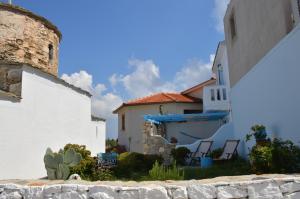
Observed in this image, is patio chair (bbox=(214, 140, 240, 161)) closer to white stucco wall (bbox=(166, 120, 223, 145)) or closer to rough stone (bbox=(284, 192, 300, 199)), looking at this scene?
rough stone (bbox=(284, 192, 300, 199))

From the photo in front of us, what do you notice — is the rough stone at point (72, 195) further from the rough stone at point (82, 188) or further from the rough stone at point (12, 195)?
the rough stone at point (12, 195)

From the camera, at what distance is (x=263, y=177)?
572 centimetres

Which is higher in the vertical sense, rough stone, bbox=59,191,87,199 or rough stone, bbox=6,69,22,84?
rough stone, bbox=6,69,22,84

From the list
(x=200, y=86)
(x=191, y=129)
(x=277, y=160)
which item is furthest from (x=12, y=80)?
(x=200, y=86)

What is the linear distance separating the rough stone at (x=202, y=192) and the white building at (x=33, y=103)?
843cm

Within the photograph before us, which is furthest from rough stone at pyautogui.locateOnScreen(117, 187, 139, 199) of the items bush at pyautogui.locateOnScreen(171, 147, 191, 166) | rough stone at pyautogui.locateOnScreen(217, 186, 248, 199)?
bush at pyautogui.locateOnScreen(171, 147, 191, 166)

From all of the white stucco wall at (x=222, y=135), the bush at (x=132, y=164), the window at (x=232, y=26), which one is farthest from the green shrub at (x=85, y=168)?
the white stucco wall at (x=222, y=135)

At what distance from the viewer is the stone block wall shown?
42.3 ft

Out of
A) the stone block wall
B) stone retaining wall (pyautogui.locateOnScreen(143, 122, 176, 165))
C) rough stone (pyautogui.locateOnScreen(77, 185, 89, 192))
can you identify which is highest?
the stone block wall

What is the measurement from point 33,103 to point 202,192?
9773 mm

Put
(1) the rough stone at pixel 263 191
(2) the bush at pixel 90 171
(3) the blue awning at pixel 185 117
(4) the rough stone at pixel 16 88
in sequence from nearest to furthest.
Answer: (1) the rough stone at pixel 263 191 → (2) the bush at pixel 90 171 → (4) the rough stone at pixel 16 88 → (3) the blue awning at pixel 185 117

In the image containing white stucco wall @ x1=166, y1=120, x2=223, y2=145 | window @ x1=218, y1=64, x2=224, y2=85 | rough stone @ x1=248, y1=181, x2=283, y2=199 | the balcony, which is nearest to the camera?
rough stone @ x1=248, y1=181, x2=283, y2=199

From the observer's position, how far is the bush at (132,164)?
1308 cm

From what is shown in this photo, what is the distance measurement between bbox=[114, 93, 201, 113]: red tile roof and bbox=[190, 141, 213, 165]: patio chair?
1090 centimetres
